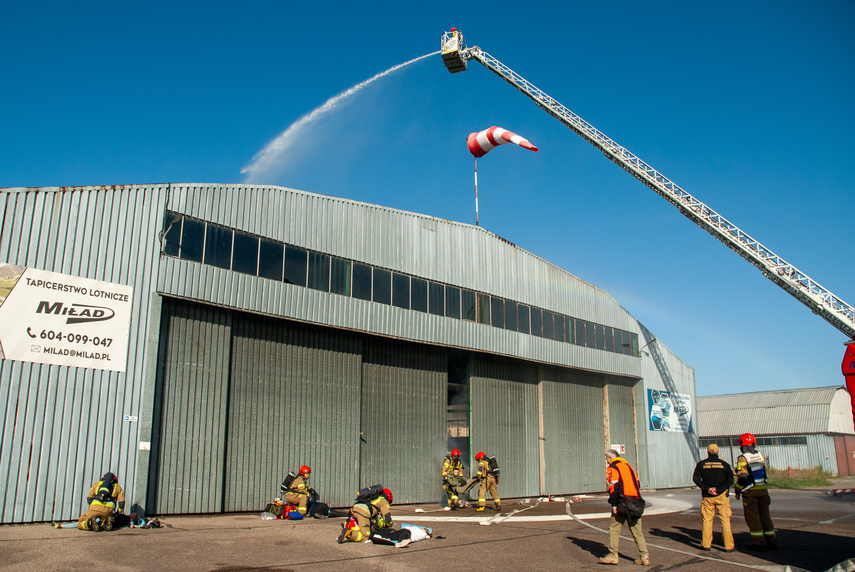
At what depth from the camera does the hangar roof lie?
5400 cm

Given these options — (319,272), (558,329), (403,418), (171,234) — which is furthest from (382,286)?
(558,329)

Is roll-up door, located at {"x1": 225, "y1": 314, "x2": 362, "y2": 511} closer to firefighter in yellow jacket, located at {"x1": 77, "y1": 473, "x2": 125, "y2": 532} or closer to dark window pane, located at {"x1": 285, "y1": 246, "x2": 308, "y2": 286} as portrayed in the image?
dark window pane, located at {"x1": 285, "y1": 246, "x2": 308, "y2": 286}

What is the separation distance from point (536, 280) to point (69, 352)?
1939 centimetres

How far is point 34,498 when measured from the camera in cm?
1352

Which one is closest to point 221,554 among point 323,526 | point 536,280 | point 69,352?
point 323,526

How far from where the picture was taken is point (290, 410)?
18.9 meters

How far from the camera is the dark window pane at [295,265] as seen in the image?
1895 centimetres

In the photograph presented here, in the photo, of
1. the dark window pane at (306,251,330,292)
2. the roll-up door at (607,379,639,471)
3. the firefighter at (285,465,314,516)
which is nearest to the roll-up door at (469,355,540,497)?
the roll-up door at (607,379,639,471)

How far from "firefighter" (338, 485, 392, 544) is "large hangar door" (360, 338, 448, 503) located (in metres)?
8.63

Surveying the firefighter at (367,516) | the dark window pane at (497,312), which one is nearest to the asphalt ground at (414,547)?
the firefighter at (367,516)

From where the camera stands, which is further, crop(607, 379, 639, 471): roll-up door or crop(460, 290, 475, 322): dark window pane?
crop(607, 379, 639, 471): roll-up door

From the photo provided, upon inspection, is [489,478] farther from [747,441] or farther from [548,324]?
[548,324]

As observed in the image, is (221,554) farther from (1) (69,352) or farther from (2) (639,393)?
(2) (639,393)

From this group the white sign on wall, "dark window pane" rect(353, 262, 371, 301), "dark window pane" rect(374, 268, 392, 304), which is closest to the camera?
the white sign on wall
